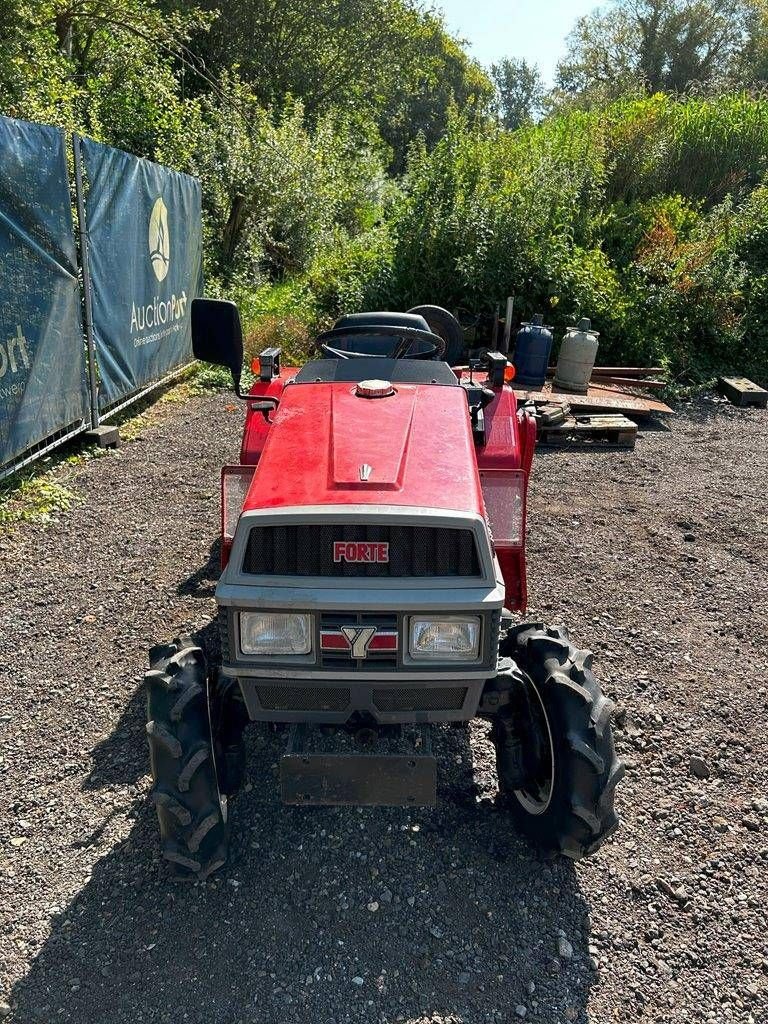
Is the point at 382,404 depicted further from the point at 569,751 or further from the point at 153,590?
the point at 153,590

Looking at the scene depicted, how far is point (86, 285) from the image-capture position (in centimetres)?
657

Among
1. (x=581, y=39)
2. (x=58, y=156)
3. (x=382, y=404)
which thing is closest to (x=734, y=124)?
(x=58, y=156)

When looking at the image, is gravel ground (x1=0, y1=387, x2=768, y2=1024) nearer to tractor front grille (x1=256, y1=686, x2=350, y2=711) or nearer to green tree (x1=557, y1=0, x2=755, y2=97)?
tractor front grille (x1=256, y1=686, x2=350, y2=711)

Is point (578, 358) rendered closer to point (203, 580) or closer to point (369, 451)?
point (203, 580)

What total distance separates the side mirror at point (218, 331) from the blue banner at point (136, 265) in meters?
3.95

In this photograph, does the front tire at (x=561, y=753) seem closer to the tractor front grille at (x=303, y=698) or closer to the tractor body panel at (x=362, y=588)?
the tractor body panel at (x=362, y=588)

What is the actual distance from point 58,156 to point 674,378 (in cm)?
811

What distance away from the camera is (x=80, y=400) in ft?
21.9

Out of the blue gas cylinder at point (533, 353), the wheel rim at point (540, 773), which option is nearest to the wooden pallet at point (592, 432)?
the blue gas cylinder at point (533, 353)

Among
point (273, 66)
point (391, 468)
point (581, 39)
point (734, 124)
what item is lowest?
point (391, 468)

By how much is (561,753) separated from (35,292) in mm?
5180

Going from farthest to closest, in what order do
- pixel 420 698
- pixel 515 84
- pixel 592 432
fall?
pixel 515 84 < pixel 592 432 < pixel 420 698

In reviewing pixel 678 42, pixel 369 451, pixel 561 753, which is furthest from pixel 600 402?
pixel 678 42

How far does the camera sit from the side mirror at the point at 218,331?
3.26 metres
